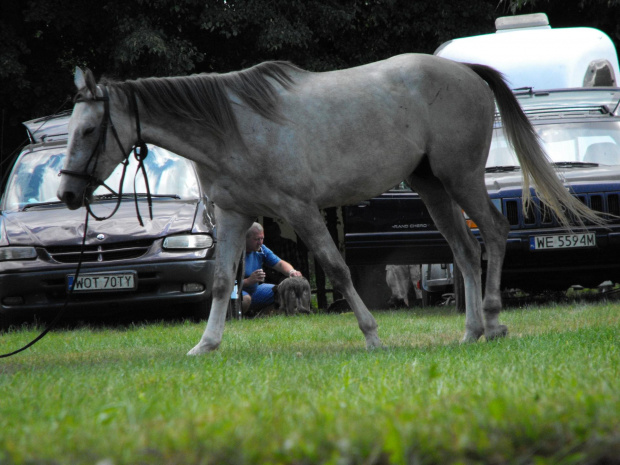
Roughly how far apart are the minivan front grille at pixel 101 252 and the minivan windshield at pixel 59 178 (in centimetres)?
83

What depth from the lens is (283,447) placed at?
8.29 feet

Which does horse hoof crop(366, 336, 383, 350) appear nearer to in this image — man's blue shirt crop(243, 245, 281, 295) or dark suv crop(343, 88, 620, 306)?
dark suv crop(343, 88, 620, 306)

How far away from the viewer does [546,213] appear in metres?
9.50

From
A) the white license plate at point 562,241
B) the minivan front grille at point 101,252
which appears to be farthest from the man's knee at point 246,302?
the white license plate at point 562,241

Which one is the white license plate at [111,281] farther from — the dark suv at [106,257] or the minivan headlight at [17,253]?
the minivan headlight at [17,253]

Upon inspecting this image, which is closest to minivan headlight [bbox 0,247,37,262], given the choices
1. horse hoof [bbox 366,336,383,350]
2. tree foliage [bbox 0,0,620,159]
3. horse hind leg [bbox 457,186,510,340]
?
horse hoof [bbox 366,336,383,350]

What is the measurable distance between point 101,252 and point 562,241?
478 cm

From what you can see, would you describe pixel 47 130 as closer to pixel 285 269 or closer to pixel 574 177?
pixel 285 269

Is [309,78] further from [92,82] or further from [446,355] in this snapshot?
[446,355]

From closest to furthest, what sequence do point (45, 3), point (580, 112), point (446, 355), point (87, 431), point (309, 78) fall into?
1. point (87, 431)
2. point (446, 355)
3. point (309, 78)
4. point (580, 112)
5. point (45, 3)

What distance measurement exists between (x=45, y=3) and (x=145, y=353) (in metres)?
12.8

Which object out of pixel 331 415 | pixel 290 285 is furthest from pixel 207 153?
pixel 290 285

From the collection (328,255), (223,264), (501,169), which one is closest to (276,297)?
(501,169)

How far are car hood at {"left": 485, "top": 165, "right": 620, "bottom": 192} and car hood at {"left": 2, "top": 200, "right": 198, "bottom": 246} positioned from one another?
3.23 m
